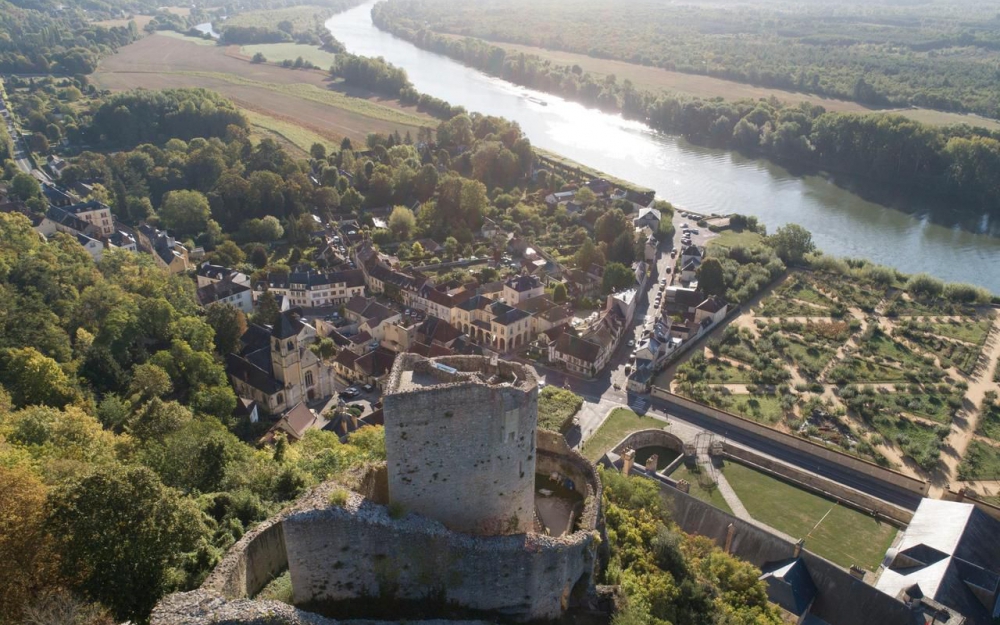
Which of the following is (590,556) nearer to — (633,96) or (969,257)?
(969,257)

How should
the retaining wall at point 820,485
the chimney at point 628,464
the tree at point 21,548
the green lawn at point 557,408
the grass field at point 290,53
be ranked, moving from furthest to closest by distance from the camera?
the grass field at point 290,53
the green lawn at point 557,408
the chimney at point 628,464
the retaining wall at point 820,485
the tree at point 21,548

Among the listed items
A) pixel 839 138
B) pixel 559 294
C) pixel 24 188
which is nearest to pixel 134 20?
pixel 24 188

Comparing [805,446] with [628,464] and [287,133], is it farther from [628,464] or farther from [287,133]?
[287,133]

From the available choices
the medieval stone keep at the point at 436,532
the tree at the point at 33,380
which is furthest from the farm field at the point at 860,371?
the tree at the point at 33,380

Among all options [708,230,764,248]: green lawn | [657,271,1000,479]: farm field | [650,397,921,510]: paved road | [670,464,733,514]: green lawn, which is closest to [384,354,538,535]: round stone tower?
[670,464,733,514]: green lawn

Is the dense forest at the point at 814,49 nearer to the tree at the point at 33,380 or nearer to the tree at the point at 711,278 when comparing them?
the tree at the point at 711,278

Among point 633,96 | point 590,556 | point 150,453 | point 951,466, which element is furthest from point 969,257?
point 150,453

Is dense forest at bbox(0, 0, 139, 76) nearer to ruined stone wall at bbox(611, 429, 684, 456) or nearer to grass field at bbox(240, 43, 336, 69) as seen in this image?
grass field at bbox(240, 43, 336, 69)
